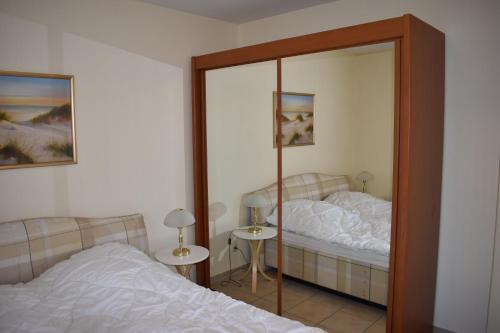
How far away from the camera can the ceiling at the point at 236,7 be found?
323 cm

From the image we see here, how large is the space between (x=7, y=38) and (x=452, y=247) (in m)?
3.16

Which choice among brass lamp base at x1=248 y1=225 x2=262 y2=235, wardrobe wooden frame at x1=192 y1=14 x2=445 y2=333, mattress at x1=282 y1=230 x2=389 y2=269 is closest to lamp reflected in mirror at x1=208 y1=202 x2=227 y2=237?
brass lamp base at x1=248 y1=225 x2=262 y2=235

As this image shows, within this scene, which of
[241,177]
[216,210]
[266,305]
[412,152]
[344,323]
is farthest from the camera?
[216,210]

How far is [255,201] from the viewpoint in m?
3.21

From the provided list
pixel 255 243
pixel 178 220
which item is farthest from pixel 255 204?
pixel 178 220

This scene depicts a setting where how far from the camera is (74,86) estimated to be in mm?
2809

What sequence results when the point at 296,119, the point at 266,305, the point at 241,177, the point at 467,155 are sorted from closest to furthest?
the point at 467,155 → the point at 296,119 → the point at 266,305 → the point at 241,177

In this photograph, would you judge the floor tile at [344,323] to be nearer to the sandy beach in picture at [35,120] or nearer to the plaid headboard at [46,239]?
the plaid headboard at [46,239]

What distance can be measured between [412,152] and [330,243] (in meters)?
0.87

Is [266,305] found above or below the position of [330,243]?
below

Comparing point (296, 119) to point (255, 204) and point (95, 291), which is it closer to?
point (255, 204)

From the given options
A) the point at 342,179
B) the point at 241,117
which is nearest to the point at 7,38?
the point at 241,117

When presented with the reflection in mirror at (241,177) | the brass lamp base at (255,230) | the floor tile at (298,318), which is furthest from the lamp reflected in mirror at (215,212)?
the floor tile at (298,318)

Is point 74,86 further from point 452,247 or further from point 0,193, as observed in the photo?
point 452,247
